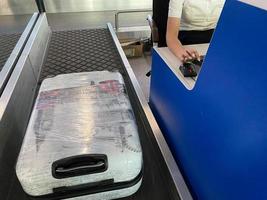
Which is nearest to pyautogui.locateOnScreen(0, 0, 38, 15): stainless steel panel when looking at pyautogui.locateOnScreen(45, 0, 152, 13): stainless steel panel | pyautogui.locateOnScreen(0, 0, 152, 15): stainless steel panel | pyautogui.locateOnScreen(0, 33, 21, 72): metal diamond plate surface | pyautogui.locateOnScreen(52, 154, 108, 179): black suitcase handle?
pyautogui.locateOnScreen(0, 0, 152, 15): stainless steel panel

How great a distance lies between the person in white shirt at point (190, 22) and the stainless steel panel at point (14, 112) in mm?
754

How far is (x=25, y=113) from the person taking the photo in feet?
3.49

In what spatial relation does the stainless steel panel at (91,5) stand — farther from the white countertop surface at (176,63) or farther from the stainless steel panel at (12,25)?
the white countertop surface at (176,63)

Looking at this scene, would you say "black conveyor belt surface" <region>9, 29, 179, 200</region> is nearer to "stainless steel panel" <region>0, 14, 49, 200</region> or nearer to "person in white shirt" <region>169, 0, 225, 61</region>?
"stainless steel panel" <region>0, 14, 49, 200</region>

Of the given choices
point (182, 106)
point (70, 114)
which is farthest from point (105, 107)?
point (182, 106)

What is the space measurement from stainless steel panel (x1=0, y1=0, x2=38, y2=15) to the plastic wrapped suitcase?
13.5 feet

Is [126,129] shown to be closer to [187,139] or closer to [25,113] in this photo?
[187,139]

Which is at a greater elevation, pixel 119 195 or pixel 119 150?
pixel 119 150

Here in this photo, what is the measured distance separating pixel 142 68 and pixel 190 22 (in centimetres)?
134

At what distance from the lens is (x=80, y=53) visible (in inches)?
60.4

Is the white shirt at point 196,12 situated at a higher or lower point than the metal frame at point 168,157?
higher

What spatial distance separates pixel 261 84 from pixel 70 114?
0.60 metres

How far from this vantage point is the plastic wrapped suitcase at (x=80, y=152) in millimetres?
624

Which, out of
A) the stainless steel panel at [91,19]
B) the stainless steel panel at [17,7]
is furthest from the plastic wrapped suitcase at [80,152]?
the stainless steel panel at [17,7]
